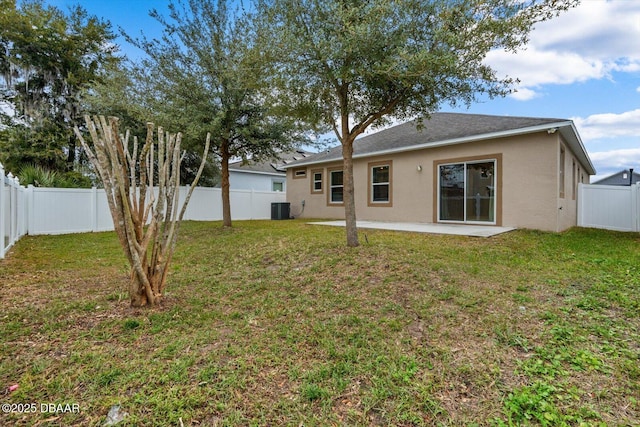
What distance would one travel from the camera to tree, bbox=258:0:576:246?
4.35m

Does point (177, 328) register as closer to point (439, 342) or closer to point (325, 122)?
point (439, 342)

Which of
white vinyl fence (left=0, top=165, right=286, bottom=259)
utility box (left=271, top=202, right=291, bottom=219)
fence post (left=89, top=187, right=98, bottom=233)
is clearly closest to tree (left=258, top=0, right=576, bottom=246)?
white vinyl fence (left=0, top=165, right=286, bottom=259)

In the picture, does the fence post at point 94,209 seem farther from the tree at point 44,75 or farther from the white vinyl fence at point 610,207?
the white vinyl fence at point 610,207

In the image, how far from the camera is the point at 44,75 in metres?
13.7

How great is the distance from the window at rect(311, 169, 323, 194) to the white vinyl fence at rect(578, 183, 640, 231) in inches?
373

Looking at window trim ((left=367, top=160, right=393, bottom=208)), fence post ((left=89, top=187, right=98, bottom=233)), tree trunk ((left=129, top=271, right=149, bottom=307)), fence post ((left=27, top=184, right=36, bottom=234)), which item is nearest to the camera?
tree trunk ((left=129, top=271, right=149, bottom=307))

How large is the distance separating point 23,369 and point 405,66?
17.1 ft

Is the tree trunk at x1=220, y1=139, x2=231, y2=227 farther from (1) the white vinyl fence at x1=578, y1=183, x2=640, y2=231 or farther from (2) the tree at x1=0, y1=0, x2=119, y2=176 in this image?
(1) the white vinyl fence at x1=578, y1=183, x2=640, y2=231

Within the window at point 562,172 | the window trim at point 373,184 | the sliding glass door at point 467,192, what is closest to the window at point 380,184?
the window trim at point 373,184

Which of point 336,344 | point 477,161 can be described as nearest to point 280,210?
point 477,161

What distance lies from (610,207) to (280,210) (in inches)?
470

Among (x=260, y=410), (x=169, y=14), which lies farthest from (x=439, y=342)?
(x=169, y=14)

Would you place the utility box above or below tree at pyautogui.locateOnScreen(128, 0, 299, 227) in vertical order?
below

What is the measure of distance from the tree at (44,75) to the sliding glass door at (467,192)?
48.9ft
